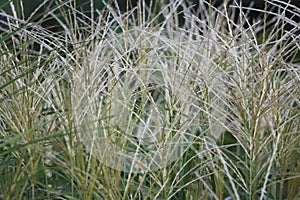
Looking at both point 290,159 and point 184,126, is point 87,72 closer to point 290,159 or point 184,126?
point 184,126

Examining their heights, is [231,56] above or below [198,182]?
above

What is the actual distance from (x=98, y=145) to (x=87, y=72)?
0.17 metres

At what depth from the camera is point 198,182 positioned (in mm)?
1107

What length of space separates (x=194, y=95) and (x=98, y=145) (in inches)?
7.4

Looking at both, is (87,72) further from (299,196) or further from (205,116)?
(299,196)

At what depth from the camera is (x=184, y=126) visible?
1021mm

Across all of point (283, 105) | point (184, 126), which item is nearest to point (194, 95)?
point (184, 126)

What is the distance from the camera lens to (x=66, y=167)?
0.95 metres

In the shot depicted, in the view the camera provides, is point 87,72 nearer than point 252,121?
No

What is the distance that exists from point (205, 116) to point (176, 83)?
9cm

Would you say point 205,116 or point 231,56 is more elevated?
point 231,56

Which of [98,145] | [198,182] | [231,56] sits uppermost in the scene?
[231,56]

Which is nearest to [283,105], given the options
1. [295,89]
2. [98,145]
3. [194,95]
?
[295,89]

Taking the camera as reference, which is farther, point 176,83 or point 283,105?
point 176,83
